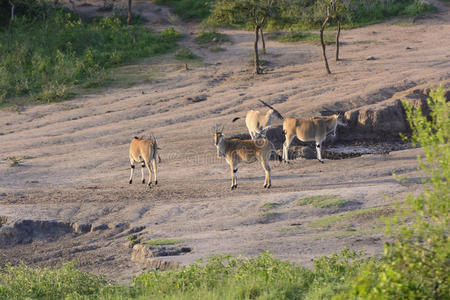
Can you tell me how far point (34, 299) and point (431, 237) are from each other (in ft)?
15.6

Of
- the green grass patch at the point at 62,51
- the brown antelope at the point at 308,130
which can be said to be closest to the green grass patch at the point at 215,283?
the brown antelope at the point at 308,130

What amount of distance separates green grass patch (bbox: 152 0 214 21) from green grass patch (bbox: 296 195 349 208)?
27115 millimetres

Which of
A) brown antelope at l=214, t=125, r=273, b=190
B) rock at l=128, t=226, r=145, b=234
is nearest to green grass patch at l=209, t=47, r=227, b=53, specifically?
brown antelope at l=214, t=125, r=273, b=190

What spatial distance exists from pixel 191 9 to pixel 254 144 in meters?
27.2

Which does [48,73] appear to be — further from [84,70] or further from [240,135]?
[240,135]

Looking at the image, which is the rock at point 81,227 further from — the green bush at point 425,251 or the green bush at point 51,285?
the green bush at point 425,251

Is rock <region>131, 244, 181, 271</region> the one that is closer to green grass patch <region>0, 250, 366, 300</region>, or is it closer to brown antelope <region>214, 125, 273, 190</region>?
green grass patch <region>0, 250, 366, 300</region>

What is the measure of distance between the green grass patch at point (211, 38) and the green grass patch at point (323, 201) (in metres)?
20.6

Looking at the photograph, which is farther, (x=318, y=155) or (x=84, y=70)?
(x=84, y=70)

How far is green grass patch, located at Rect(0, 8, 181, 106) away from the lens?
24203mm

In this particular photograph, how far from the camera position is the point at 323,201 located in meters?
11.5

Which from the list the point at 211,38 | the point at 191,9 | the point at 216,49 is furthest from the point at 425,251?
the point at 191,9

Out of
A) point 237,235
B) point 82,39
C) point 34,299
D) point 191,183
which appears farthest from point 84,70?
point 34,299

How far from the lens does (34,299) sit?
771cm
